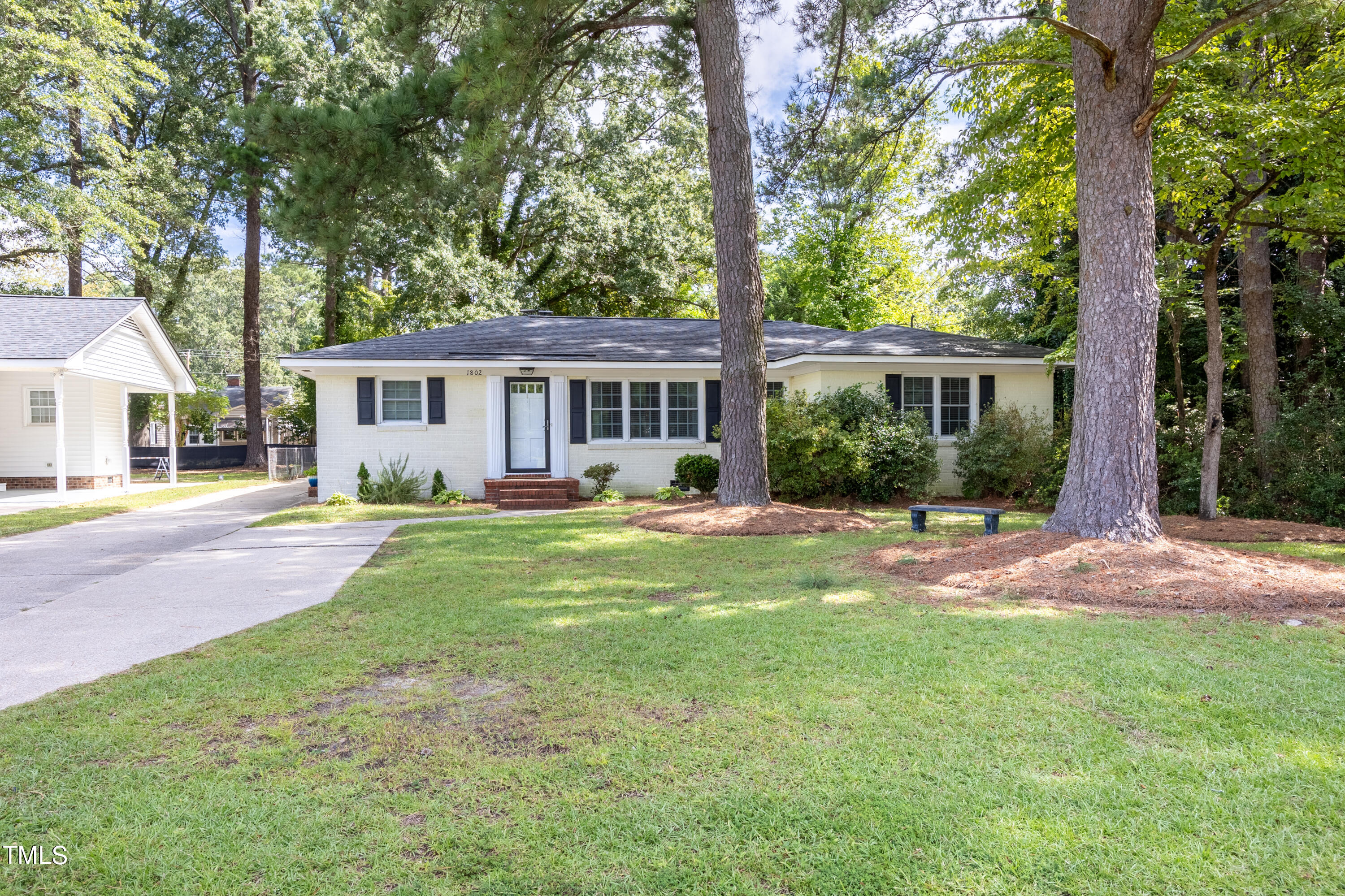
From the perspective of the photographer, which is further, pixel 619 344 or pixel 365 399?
pixel 619 344

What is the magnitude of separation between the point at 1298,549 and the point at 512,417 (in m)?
12.5

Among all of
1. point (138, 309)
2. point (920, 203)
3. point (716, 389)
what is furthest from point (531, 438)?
point (138, 309)

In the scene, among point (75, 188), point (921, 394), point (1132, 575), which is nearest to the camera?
point (1132, 575)

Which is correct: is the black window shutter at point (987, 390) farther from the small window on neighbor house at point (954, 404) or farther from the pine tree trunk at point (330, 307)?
the pine tree trunk at point (330, 307)

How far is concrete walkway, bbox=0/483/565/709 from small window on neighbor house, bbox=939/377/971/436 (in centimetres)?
894

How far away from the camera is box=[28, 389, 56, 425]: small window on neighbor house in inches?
736

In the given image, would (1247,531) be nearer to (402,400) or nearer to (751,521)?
(751,521)

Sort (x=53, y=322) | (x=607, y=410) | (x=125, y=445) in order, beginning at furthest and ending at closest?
1. (x=125, y=445)
2. (x=53, y=322)
3. (x=607, y=410)

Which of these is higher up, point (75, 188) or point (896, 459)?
point (75, 188)

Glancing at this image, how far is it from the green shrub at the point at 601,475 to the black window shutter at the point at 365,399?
14.3 feet

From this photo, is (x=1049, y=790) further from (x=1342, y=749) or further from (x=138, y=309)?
(x=138, y=309)

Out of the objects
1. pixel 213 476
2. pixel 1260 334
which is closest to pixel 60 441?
pixel 213 476

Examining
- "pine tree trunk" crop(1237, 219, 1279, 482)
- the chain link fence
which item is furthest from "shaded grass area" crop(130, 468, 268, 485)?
"pine tree trunk" crop(1237, 219, 1279, 482)

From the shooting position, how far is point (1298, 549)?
7.93 meters
